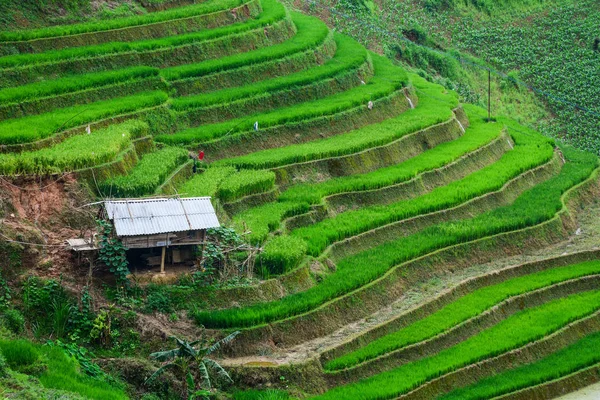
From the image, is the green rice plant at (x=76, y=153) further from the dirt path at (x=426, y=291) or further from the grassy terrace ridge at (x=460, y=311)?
the grassy terrace ridge at (x=460, y=311)

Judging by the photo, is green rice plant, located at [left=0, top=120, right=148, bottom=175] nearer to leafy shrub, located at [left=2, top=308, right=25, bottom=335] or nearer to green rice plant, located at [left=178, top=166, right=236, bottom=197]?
green rice plant, located at [left=178, top=166, right=236, bottom=197]

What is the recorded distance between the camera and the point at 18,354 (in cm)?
1647

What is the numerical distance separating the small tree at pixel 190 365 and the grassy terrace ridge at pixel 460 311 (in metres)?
2.34

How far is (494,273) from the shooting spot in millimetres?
24469

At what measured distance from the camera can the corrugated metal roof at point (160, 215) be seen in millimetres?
19734

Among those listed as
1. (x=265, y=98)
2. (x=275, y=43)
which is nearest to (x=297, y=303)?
(x=265, y=98)

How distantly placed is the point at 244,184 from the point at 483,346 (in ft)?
19.5

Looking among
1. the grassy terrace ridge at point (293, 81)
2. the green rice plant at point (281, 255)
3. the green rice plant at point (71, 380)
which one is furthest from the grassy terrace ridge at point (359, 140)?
the green rice plant at point (71, 380)

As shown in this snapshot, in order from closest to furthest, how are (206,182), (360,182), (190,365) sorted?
(190,365) → (206,182) → (360,182)

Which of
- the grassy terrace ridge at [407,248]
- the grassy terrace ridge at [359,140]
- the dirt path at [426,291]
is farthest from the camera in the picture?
the grassy terrace ridge at [359,140]

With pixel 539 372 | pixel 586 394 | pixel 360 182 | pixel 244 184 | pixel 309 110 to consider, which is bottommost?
pixel 586 394

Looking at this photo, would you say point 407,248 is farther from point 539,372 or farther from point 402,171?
point 539,372

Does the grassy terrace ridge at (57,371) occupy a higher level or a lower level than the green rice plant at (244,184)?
higher

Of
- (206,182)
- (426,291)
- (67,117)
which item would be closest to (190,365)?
(206,182)
